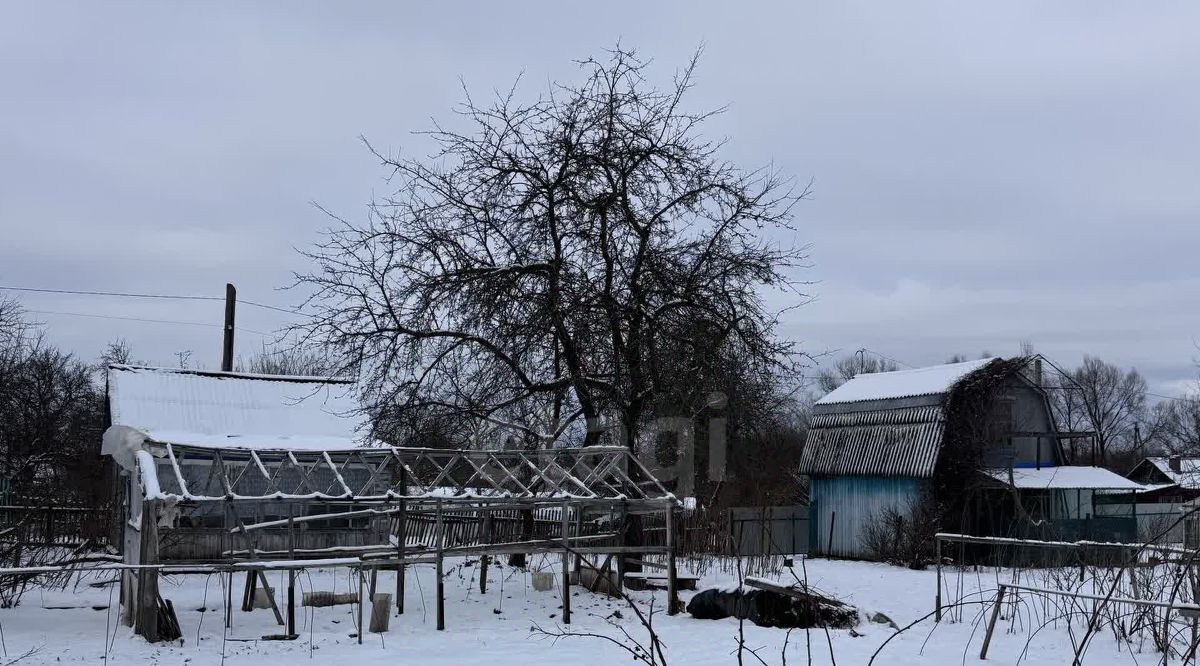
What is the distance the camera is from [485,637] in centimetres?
1397

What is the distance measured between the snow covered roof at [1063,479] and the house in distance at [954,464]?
0.12ft

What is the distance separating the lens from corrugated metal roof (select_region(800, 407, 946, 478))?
2558 cm

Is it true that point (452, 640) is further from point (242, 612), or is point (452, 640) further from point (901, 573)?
point (901, 573)

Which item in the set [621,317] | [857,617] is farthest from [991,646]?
[621,317]

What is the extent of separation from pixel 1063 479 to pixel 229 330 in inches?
993

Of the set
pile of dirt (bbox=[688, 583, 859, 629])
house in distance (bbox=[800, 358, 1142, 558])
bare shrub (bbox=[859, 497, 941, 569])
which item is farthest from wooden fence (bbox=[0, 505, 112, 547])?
bare shrub (bbox=[859, 497, 941, 569])

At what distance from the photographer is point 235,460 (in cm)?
2184

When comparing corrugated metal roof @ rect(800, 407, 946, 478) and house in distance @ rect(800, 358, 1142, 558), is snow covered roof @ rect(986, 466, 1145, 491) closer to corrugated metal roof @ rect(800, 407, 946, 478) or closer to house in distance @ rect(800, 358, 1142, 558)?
house in distance @ rect(800, 358, 1142, 558)

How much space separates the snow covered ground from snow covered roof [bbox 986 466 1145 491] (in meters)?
8.33

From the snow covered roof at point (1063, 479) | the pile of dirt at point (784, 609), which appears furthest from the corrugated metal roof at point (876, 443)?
the pile of dirt at point (784, 609)

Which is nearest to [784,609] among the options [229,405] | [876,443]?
[876,443]

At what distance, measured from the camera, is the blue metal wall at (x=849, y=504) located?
26016 mm

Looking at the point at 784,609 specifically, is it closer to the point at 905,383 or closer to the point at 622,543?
the point at 622,543

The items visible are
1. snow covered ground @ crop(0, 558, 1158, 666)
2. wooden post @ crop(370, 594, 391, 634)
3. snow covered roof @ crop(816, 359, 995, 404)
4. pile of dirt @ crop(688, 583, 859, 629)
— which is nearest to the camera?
snow covered ground @ crop(0, 558, 1158, 666)
